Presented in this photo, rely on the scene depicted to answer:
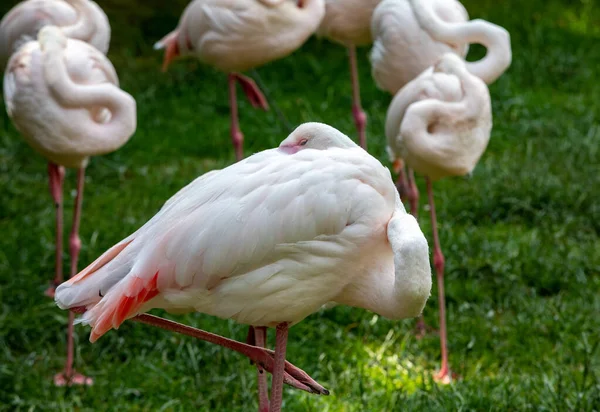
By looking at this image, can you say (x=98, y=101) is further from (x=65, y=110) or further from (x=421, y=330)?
(x=421, y=330)

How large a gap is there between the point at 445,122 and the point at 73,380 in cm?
202

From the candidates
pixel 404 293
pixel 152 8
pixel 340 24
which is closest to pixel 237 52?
pixel 340 24

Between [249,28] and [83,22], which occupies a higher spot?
[83,22]

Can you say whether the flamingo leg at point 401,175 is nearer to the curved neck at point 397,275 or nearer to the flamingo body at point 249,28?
the flamingo body at point 249,28

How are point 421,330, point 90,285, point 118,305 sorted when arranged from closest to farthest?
point 118,305 < point 90,285 < point 421,330

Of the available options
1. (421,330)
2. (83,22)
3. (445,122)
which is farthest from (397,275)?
(83,22)

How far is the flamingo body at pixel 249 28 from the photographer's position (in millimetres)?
5574

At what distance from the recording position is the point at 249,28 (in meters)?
5.59

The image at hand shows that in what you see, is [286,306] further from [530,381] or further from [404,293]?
Answer: [530,381]

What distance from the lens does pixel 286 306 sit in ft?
9.93

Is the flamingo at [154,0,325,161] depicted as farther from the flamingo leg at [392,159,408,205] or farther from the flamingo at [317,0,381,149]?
the flamingo leg at [392,159,408,205]

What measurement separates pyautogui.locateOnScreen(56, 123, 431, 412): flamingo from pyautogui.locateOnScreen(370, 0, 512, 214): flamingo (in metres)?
2.10

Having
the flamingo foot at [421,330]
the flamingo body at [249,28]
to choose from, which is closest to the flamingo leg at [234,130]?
the flamingo body at [249,28]

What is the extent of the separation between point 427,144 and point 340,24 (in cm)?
199
